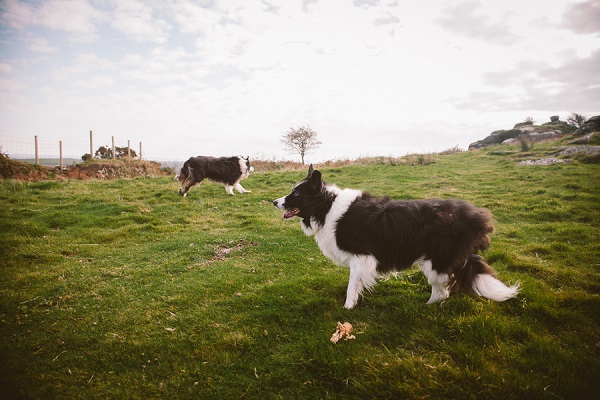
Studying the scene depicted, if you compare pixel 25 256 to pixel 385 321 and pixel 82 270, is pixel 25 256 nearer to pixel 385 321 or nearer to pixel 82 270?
pixel 82 270

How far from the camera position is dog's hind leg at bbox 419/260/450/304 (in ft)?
13.6

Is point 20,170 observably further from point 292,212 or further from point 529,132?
point 529,132

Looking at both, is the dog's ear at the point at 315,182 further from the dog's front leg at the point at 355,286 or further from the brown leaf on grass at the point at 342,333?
the brown leaf on grass at the point at 342,333

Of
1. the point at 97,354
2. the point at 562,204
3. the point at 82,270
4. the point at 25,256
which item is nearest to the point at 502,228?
the point at 562,204

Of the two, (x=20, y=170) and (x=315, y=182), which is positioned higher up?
(x=20, y=170)

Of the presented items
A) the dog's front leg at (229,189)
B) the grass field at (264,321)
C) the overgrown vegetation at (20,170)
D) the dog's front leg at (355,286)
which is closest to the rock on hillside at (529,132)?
the grass field at (264,321)

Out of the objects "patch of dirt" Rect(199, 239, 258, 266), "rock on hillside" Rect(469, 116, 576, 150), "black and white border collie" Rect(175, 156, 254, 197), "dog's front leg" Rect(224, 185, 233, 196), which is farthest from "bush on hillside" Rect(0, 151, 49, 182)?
"rock on hillside" Rect(469, 116, 576, 150)

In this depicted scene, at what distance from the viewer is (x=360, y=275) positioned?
4.47 metres

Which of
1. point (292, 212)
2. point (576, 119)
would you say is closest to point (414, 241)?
point (292, 212)

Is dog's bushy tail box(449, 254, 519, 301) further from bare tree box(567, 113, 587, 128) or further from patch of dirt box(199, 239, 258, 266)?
bare tree box(567, 113, 587, 128)

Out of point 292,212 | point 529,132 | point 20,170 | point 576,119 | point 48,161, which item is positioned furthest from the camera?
point 529,132

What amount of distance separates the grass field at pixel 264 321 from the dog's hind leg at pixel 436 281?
23cm

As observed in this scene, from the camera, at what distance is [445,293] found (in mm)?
4301

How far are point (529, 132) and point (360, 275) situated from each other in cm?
5124
